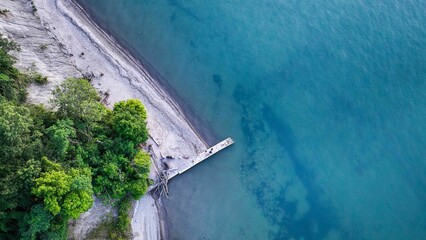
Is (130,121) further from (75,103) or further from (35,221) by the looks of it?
(35,221)

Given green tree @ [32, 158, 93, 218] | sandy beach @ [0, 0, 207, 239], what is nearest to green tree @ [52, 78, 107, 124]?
green tree @ [32, 158, 93, 218]

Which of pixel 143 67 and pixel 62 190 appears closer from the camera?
pixel 62 190

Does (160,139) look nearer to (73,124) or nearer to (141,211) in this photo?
(141,211)

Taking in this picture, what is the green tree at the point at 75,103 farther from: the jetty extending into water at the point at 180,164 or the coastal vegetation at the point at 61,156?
the jetty extending into water at the point at 180,164

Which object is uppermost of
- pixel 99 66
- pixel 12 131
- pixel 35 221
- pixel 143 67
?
pixel 99 66

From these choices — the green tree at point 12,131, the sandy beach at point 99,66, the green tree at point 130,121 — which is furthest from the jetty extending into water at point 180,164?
the green tree at point 12,131

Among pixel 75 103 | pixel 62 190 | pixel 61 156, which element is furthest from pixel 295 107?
pixel 62 190

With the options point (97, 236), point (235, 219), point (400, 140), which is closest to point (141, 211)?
point (97, 236)
